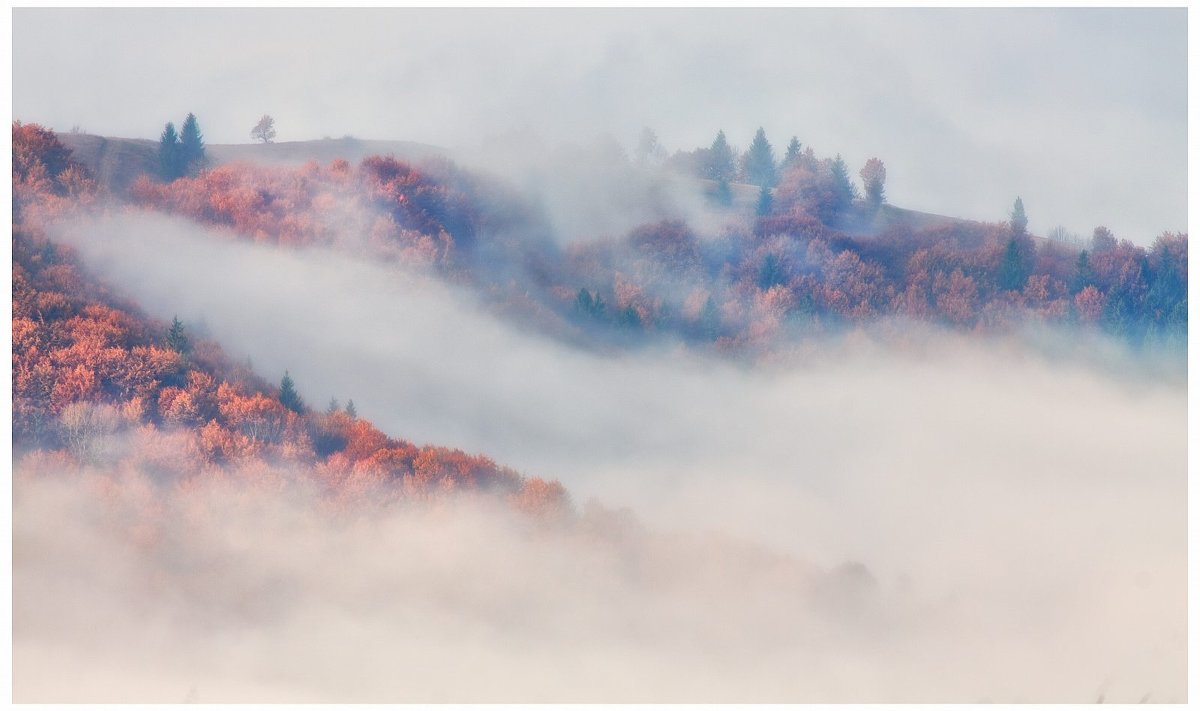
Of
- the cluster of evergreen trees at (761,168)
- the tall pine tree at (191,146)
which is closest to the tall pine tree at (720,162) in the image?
the cluster of evergreen trees at (761,168)

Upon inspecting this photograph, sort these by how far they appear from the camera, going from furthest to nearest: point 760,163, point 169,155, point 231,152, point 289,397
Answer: point 760,163 → point 231,152 → point 169,155 → point 289,397

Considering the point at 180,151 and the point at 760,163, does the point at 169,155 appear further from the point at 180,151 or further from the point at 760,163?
the point at 760,163

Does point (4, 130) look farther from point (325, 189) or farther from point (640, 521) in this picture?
point (640, 521)

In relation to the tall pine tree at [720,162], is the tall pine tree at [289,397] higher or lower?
lower

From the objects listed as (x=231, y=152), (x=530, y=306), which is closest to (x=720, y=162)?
(x=530, y=306)

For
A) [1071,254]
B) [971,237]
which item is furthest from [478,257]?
[1071,254]

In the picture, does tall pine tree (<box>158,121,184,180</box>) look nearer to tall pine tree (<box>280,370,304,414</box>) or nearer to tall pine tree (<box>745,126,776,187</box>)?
tall pine tree (<box>280,370,304,414</box>)

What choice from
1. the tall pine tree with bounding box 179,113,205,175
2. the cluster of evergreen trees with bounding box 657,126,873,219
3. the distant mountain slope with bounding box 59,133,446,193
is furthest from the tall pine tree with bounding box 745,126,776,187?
the tall pine tree with bounding box 179,113,205,175

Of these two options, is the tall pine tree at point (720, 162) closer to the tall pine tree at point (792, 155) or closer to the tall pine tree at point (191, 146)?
the tall pine tree at point (792, 155)
